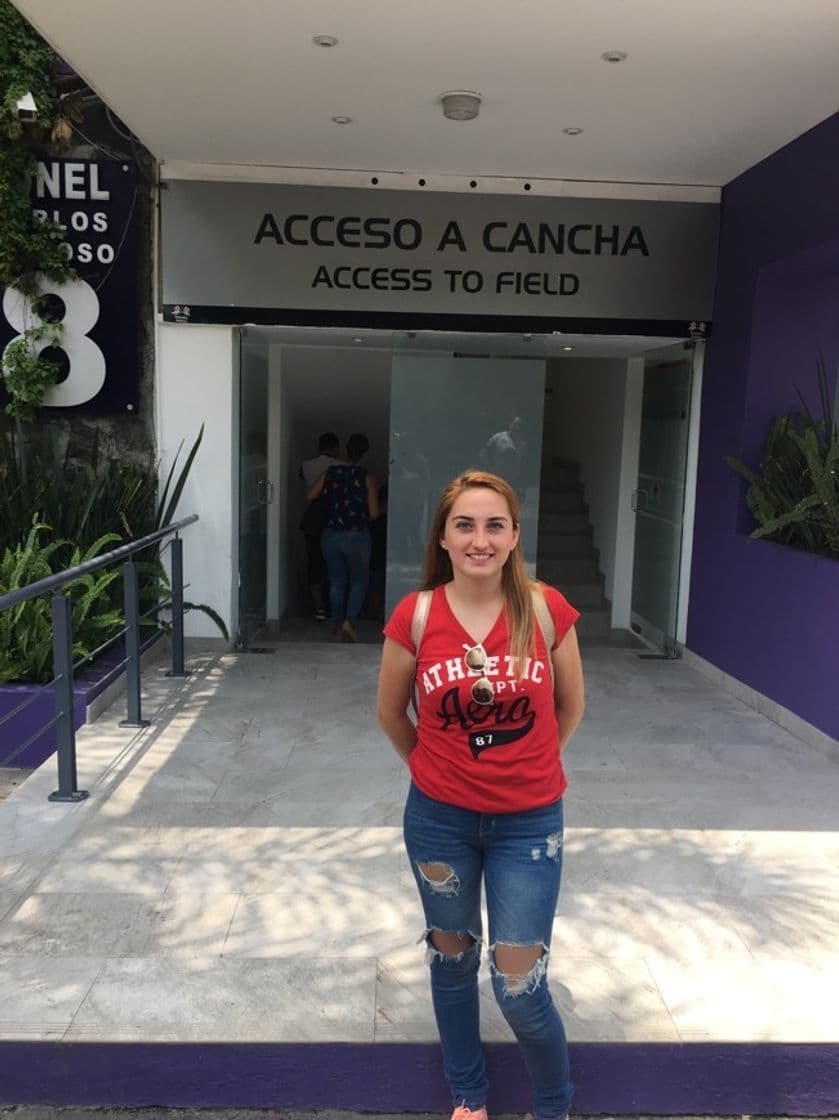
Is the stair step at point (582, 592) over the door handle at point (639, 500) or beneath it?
beneath

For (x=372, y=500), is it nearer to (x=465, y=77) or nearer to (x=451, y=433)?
(x=451, y=433)

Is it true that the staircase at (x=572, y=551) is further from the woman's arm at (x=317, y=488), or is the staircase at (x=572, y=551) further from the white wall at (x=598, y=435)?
the woman's arm at (x=317, y=488)

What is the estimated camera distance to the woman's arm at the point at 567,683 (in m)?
2.19

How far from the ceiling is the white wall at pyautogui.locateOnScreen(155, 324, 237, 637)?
1.20 metres

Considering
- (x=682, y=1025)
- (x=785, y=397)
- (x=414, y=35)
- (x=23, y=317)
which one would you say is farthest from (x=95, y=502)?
(x=682, y=1025)

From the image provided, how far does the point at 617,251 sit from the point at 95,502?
3814 millimetres

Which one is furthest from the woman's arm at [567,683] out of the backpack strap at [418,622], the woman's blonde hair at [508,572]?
the backpack strap at [418,622]

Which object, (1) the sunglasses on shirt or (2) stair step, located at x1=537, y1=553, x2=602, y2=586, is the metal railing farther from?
(2) stair step, located at x1=537, y1=553, x2=602, y2=586

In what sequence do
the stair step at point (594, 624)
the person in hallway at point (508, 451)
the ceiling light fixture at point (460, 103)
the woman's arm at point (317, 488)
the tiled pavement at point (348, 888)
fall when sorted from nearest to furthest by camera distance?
the tiled pavement at point (348, 888)
the ceiling light fixture at point (460, 103)
the person in hallway at point (508, 451)
the woman's arm at point (317, 488)
the stair step at point (594, 624)

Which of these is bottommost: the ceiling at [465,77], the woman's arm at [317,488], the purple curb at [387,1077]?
the purple curb at [387,1077]

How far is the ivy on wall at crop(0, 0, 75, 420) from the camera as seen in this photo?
20.3ft

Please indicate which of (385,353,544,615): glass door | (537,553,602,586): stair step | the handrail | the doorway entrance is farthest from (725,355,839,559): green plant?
the handrail

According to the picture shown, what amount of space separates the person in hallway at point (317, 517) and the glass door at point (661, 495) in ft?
8.03

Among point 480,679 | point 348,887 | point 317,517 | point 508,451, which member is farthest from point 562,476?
point 480,679
